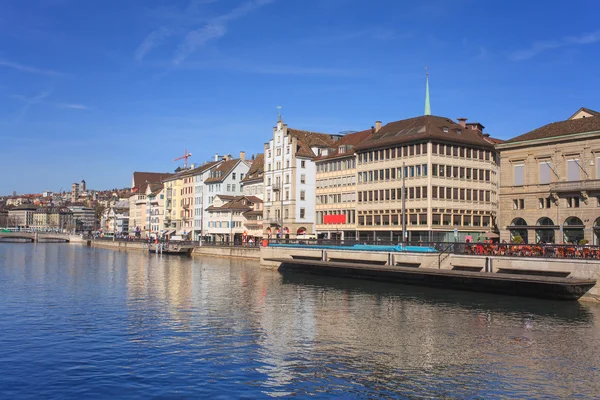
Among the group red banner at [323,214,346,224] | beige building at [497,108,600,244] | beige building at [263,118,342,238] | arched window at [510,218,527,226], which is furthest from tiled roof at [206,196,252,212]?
arched window at [510,218,527,226]

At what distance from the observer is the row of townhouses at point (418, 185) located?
64.0 m

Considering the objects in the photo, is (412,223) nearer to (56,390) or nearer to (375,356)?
(375,356)

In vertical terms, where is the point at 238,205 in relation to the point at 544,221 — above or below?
above

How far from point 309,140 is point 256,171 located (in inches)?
821

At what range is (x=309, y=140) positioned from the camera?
10762cm

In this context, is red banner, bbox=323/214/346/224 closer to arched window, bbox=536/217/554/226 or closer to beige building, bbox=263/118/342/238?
beige building, bbox=263/118/342/238

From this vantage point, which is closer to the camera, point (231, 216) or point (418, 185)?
point (418, 185)

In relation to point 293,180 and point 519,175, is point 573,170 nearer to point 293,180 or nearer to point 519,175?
point 519,175

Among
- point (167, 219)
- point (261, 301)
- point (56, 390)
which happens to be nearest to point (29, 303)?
point (261, 301)

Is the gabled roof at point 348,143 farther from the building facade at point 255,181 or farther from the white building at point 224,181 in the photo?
the white building at point 224,181

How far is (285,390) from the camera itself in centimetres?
2081

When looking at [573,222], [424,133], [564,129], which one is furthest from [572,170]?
[424,133]

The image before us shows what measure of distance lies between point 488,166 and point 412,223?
14.5m

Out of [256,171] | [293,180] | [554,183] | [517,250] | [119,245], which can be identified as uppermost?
[256,171]
